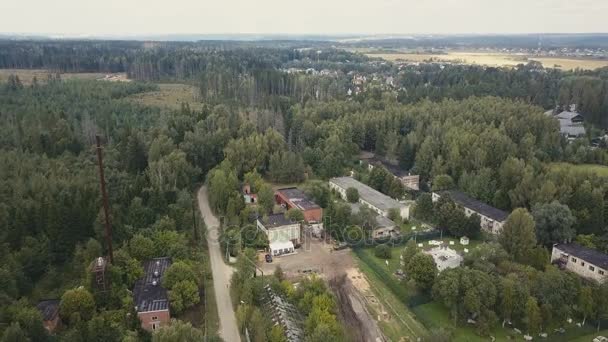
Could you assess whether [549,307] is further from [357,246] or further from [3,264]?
[3,264]

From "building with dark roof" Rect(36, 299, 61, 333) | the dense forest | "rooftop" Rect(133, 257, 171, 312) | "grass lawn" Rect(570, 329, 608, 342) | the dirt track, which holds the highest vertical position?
the dense forest

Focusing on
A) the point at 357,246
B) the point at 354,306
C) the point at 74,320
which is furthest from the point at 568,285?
the point at 74,320

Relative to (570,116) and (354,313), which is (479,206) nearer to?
(354,313)

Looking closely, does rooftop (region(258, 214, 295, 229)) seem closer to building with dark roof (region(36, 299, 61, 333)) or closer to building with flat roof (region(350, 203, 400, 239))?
building with flat roof (region(350, 203, 400, 239))

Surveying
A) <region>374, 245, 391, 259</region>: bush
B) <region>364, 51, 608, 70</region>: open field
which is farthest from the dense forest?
<region>364, 51, 608, 70</region>: open field

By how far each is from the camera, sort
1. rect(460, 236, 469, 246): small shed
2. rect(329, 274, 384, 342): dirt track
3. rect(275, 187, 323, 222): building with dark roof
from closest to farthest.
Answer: rect(329, 274, 384, 342): dirt track → rect(460, 236, 469, 246): small shed → rect(275, 187, 323, 222): building with dark roof

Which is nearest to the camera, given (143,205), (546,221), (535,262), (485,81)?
(535,262)
